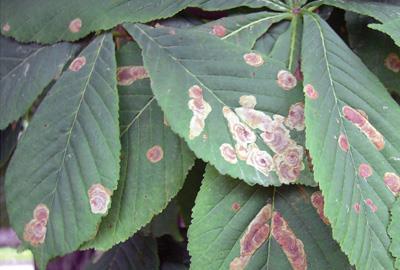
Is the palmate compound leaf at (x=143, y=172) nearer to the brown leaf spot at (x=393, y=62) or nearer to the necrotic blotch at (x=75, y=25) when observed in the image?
the necrotic blotch at (x=75, y=25)

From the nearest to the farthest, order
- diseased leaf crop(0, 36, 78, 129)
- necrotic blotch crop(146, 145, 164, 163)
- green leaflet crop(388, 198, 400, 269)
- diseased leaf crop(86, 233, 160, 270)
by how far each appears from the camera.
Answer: green leaflet crop(388, 198, 400, 269) < necrotic blotch crop(146, 145, 164, 163) < diseased leaf crop(0, 36, 78, 129) < diseased leaf crop(86, 233, 160, 270)

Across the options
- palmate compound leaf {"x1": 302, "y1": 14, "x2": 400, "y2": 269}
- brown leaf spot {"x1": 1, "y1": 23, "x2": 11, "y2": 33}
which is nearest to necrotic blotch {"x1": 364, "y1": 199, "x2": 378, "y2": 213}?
palmate compound leaf {"x1": 302, "y1": 14, "x2": 400, "y2": 269}

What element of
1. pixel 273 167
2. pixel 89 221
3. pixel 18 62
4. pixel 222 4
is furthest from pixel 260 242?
pixel 18 62

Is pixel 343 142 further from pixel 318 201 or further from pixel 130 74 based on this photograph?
pixel 130 74

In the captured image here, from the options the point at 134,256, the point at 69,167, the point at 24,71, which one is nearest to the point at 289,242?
the point at 69,167

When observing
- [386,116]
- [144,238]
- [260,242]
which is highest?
[386,116]

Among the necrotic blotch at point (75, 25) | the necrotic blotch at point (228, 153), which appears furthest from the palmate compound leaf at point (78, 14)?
the necrotic blotch at point (228, 153)

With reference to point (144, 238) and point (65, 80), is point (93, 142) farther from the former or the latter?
point (144, 238)

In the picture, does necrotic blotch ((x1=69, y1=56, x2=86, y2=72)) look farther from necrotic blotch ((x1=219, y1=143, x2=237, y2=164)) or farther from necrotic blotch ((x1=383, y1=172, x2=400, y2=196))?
necrotic blotch ((x1=383, y1=172, x2=400, y2=196))
